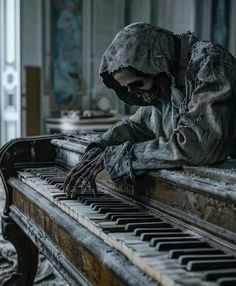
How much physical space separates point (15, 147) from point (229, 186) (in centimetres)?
205

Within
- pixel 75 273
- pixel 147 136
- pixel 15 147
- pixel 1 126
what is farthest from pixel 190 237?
pixel 1 126

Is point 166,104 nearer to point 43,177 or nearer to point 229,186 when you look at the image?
point 229,186

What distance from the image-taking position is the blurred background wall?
9.53 meters

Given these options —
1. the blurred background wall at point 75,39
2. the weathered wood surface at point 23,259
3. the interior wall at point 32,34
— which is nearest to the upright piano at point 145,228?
the weathered wood surface at point 23,259

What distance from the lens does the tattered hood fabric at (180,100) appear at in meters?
1.71

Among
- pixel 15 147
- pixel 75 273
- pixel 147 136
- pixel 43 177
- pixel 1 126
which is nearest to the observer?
pixel 75 273

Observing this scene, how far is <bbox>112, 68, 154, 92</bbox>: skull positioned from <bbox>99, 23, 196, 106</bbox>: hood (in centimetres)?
3

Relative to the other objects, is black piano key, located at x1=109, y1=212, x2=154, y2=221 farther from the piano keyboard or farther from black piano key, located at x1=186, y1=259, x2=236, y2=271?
black piano key, located at x1=186, y1=259, x2=236, y2=271

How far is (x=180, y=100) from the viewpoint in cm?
202

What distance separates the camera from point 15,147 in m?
3.29

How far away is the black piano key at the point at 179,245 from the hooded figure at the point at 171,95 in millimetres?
329

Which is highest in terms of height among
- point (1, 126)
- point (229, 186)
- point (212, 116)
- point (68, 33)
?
point (68, 33)

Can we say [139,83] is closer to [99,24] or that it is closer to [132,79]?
[132,79]

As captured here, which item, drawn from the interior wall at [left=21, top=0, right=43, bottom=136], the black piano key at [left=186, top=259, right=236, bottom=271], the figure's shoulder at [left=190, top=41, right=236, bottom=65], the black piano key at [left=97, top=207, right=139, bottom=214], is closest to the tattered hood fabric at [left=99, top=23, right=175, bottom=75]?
the figure's shoulder at [left=190, top=41, right=236, bottom=65]
